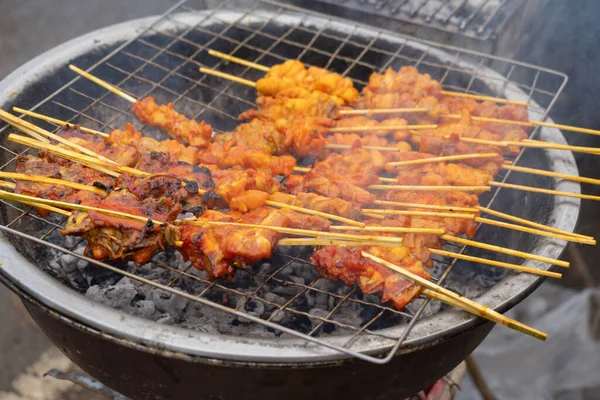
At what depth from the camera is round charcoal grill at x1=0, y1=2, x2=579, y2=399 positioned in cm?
252

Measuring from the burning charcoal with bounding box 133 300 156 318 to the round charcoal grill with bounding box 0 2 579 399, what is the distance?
0.14 ft

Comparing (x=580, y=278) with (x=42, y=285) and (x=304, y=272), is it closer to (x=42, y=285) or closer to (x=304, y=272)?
(x=304, y=272)

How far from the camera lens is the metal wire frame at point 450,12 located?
4.83 meters

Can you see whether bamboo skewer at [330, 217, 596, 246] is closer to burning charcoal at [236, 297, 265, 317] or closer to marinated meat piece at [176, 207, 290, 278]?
marinated meat piece at [176, 207, 290, 278]

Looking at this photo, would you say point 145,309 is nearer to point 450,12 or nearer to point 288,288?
point 288,288

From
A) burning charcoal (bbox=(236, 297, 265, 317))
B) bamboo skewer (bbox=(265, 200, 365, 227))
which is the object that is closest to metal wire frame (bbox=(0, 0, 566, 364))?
bamboo skewer (bbox=(265, 200, 365, 227))

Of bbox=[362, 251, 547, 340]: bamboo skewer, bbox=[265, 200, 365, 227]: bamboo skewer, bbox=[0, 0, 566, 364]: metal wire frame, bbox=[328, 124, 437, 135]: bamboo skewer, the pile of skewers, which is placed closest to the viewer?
bbox=[362, 251, 547, 340]: bamboo skewer

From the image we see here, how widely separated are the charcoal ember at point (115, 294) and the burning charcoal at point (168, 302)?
124 mm

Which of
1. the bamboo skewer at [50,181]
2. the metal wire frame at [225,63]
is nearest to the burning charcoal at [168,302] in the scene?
the bamboo skewer at [50,181]

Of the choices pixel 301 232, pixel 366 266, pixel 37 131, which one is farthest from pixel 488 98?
pixel 37 131

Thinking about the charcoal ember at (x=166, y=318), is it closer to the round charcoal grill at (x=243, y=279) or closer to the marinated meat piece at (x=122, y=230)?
the round charcoal grill at (x=243, y=279)

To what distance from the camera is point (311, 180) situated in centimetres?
361

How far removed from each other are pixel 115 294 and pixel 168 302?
0.34 m

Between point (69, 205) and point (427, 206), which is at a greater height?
point (69, 205)
